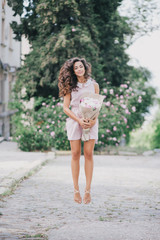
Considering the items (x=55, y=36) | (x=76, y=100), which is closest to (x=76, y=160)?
(x=76, y=100)

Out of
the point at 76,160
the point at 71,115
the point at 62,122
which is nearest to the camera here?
the point at 71,115

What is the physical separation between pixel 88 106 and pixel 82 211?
1.42 meters

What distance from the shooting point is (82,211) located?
6.84 m

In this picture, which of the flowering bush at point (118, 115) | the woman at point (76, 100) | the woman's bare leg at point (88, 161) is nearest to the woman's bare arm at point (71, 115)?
the woman at point (76, 100)

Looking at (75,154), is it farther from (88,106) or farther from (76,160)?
(88,106)

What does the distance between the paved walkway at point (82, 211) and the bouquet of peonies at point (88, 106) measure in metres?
1.04

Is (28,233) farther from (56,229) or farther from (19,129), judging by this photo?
(19,129)

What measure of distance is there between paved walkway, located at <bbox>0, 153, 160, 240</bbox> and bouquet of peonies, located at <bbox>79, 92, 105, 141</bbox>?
1043mm

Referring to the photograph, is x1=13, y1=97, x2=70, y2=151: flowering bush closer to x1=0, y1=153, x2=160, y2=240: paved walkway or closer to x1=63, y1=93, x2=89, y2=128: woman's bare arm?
x1=0, y1=153, x2=160, y2=240: paved walkway

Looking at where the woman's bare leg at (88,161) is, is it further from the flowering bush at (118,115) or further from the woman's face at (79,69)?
the flowering bush at (118,115)

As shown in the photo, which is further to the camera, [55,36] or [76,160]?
[55,36]

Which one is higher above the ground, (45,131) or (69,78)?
(69,78)

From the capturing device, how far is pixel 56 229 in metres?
5.63

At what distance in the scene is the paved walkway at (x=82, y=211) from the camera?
5.41 meters
